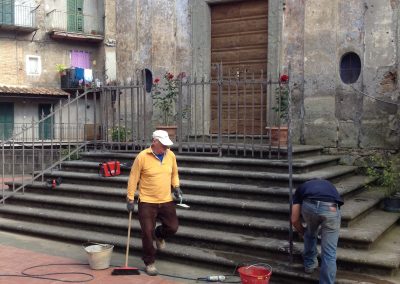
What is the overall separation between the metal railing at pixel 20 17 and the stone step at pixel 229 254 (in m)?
20.3

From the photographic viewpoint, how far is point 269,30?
1031 centimetres

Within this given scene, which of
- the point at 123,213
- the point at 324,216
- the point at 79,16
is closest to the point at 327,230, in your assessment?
the point at 324,216

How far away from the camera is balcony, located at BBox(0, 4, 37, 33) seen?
25077 millimetres

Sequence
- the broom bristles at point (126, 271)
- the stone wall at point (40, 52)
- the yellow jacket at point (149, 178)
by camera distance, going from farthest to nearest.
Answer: the stone wall at point (40, 52) < the yellow jacket at point (149, 178) < the broom bristles at point (126, 271)

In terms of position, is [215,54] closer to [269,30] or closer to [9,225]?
[269,30]

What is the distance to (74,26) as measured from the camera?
1094 inches

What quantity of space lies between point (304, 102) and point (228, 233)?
4.27 m

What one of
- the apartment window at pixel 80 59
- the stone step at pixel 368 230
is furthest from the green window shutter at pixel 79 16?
the stone step at pixel 368 230

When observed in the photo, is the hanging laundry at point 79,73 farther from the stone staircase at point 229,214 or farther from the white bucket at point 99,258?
the white bucket at point 99,258

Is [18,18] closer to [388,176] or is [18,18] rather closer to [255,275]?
[388,176]

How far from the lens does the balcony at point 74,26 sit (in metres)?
26.9

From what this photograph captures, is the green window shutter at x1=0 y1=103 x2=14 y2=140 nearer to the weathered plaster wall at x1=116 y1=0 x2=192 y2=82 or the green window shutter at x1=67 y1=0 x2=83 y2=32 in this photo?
the green window shutter at x1=67 y1=0 x2=83 y2=32

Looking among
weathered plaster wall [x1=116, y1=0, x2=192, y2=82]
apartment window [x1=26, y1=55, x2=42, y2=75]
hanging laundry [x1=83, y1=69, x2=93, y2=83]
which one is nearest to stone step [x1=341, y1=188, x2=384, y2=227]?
weathered plaster wall [x1=116, y1=0, x2=192, y2=82]

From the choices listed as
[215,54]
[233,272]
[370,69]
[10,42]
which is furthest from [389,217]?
[10,42]
